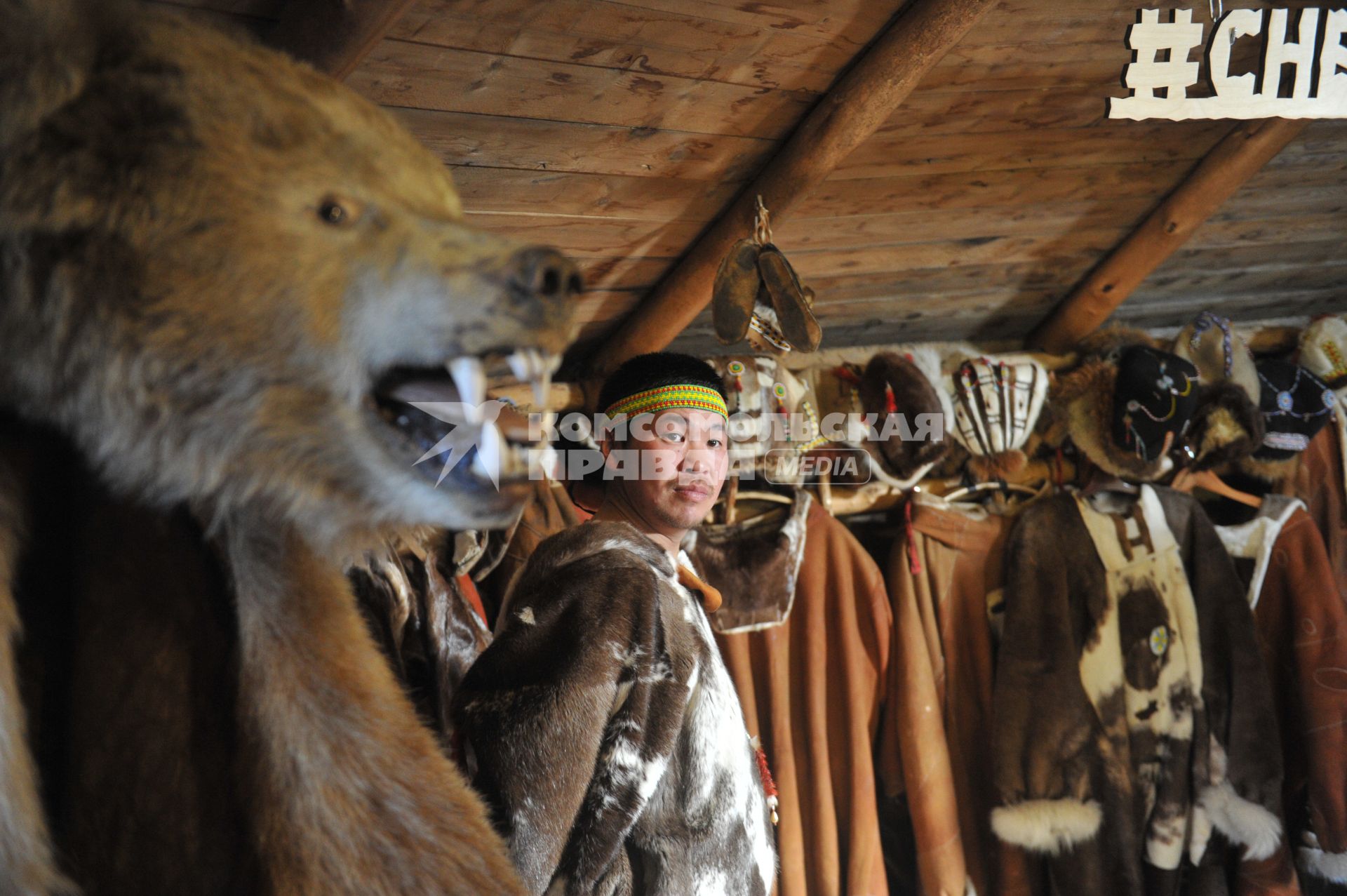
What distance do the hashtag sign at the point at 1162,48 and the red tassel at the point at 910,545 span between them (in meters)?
1.35

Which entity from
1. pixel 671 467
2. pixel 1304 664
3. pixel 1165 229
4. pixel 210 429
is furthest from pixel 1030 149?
pixel 210 429

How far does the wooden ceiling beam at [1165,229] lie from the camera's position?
96.4 inches

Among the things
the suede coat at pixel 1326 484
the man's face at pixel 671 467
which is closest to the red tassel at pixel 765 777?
the man's face at pixel 671 467

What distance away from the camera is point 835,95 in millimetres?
2080

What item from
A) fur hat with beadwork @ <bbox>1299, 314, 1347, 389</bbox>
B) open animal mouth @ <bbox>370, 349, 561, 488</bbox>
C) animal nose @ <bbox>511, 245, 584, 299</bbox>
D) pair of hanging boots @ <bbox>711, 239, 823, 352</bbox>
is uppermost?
A: fur hat with beadwork @ <bbox>1299, 314, 1347, 389</bbox>

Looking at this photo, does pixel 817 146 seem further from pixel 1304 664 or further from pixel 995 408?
pixel 1304 664

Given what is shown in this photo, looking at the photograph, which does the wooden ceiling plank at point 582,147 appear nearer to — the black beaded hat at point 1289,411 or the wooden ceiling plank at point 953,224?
the wooden ceiling plank at point 953,224

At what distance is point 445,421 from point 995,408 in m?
2.37

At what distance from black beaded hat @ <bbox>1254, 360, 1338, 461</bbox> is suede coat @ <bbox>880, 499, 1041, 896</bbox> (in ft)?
2.71

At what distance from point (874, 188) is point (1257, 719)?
1.75 metres

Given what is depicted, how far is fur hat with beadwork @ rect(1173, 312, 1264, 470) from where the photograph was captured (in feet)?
9.32

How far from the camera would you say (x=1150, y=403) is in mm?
2680

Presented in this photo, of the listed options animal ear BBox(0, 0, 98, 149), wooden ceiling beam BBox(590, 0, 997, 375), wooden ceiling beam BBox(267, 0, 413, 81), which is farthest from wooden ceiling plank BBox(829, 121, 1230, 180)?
animal ear BBox(0, 0, 98, 149)

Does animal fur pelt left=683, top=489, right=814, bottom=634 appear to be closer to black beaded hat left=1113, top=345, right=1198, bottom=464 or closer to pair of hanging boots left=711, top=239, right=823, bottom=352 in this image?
pair of hanging boots left=711, top=239, right=823, bottom=352
